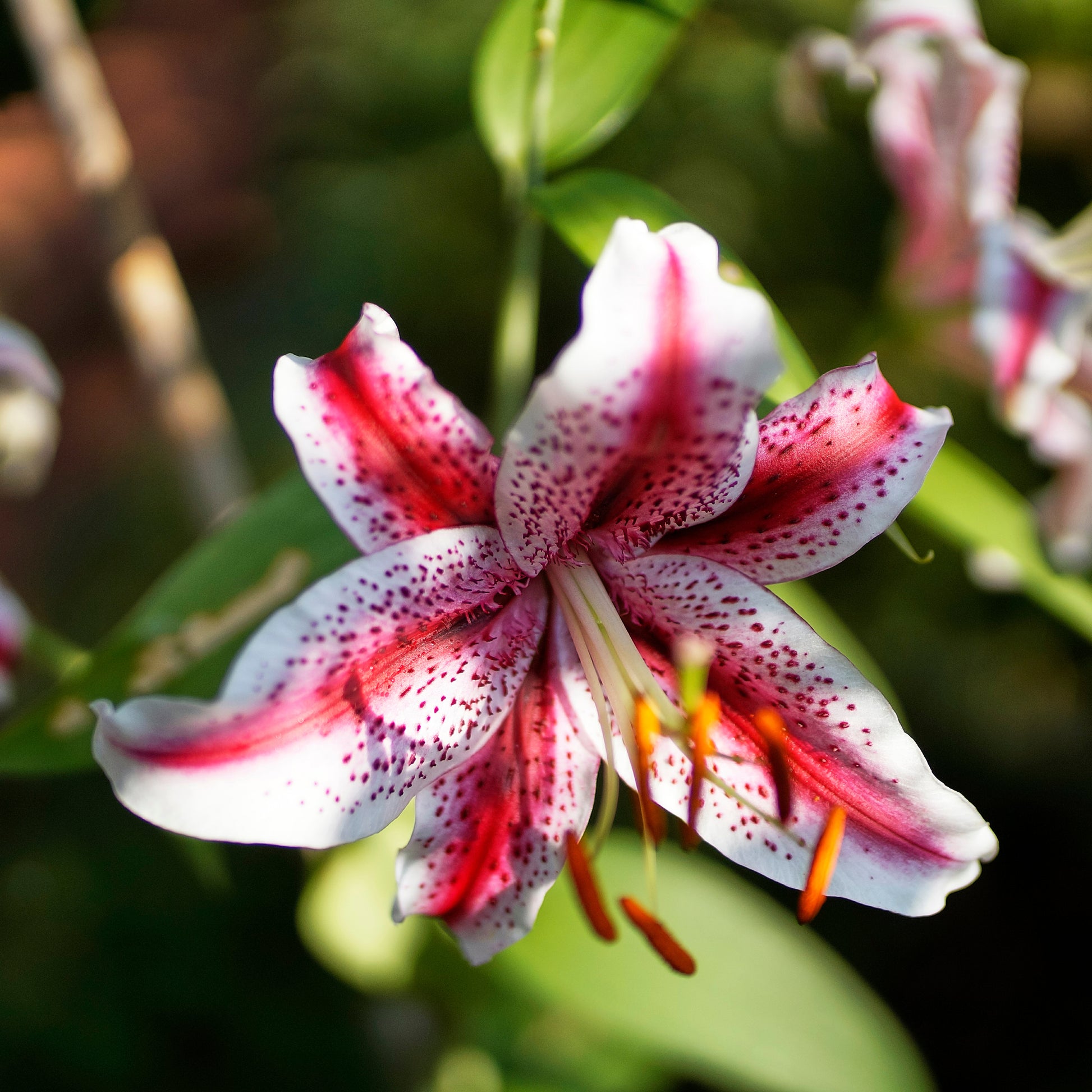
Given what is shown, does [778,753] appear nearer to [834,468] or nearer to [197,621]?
[834,468]

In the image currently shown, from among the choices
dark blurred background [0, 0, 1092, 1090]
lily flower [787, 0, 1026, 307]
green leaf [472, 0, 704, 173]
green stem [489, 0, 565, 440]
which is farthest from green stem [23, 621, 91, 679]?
lily flower [787, 0, 1026, 307]

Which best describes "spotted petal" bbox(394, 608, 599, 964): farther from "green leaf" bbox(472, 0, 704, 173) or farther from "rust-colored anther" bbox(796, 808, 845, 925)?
"green leaf" bbox(472, 0, 704, 173)

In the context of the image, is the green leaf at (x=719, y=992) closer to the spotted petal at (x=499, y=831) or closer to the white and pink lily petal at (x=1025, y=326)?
the spotted petal at (x=499, y=831)

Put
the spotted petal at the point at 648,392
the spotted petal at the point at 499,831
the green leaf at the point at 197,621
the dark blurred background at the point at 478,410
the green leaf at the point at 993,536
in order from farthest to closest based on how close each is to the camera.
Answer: the dark blurred background at the point at 478,410 < the green leaf at the point at 993,536 < the green leaf at the point at 197,621 < the spotted petal at the point at 499,831 < the spotted petal at the point at 648,392

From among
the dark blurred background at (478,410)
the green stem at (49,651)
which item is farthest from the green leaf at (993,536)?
the green stem at (49,651)

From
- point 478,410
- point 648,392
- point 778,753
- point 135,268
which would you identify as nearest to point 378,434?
point 648,392

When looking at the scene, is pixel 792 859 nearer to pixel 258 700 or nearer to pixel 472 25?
pixel 258 700

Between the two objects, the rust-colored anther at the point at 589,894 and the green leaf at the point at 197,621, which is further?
the green leaf at the point at 197,621
